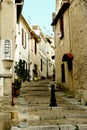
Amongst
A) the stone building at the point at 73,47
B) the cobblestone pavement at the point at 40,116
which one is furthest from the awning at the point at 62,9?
the cobblestone pavement at the point at 40,116

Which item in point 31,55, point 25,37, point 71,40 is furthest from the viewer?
point 31,55

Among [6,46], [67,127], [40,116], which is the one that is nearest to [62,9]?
[6,46]

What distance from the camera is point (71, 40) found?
1698cm

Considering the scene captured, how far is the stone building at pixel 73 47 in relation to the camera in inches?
571

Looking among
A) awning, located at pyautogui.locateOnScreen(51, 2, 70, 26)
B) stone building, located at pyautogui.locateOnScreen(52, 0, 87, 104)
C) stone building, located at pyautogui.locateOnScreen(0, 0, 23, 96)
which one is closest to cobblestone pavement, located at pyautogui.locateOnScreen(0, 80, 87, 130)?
stone building, located at pyautogui.locateOnScreen(0, 0, 23, 96)

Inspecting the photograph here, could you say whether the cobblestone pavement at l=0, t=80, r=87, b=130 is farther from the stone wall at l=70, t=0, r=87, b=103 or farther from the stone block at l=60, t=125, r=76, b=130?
the stone wall at l=70, t=0, r=87, b=103

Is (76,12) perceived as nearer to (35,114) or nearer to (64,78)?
(64,78)

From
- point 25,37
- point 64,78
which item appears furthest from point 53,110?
point 25,37

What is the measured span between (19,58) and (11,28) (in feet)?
30.6

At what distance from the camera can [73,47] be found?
53.9 feet

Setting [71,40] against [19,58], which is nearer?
[71,40]

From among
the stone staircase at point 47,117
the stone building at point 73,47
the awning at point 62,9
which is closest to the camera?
the stone staircase at point 47,117

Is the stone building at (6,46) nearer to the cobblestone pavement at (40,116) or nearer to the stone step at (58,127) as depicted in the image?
the cobblestone pavement at (40,116)

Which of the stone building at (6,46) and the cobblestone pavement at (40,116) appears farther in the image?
the stone building at (6,46)
